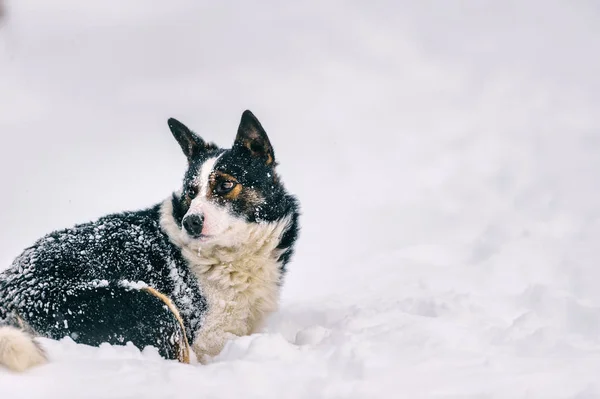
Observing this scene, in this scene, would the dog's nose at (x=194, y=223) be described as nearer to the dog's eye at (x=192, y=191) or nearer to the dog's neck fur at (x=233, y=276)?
the dog's neck fur at (x=233, y=276)

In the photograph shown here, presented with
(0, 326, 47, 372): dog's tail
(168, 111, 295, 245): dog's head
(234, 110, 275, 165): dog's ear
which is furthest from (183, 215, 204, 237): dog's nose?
(0, 326, 47, 372): dog's tail

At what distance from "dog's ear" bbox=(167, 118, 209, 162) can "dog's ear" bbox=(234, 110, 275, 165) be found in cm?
31

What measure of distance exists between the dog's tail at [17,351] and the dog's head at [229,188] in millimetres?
1353

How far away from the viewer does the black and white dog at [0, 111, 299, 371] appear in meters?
3.37

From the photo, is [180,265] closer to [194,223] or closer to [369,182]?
[194,223]

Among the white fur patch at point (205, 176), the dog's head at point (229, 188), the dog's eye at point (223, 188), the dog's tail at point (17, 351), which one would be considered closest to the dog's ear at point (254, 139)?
the dog's head at point (229, 188)

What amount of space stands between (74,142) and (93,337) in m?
7.02

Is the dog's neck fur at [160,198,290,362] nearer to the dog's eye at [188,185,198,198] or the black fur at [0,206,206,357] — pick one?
the black fur at [0,206,206,357]

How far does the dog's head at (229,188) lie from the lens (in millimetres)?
3975

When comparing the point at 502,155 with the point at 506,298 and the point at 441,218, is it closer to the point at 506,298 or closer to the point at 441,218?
the point at 441,218

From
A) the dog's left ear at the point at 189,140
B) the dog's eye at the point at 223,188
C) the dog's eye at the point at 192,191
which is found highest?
the dog's left ear at the point at 189,140

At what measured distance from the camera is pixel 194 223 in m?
3.90

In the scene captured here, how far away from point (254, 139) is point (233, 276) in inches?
38.1

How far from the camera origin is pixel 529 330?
3.56m
